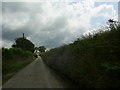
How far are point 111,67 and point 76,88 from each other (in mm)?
3966

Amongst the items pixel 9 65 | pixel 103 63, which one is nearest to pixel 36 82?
pixel 103 63

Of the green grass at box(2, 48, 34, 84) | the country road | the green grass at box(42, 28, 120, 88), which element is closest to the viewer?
the green grass at box(42, 28, 120, 88)

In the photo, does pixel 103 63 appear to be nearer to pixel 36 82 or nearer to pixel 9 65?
pixel 36 82

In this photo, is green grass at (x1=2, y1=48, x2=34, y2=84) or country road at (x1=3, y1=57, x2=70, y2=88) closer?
country road at (x1=3, y1=57, x2=70, y2=88)

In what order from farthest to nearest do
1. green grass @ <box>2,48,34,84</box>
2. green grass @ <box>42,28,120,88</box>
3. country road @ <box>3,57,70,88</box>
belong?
1. green grass @ <box>2,48,34,84</box>
2. country road @ <box>3,57,70,88</box>
3. green grass @ <box>42,28,120,88</box>

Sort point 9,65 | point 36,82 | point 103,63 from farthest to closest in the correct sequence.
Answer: point 9,65 < point 36,82 < point 103,63

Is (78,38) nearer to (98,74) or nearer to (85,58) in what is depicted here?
(85,58)

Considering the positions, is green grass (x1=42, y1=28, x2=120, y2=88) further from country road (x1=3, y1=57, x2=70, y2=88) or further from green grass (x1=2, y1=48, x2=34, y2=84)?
green grass (x1=2, y1=48, x2=34, y2=84)

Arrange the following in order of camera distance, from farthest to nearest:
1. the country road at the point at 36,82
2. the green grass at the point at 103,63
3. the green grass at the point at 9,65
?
the green grass at the point at 9,65 < the country road at the point at 36,82 < the green grass at the point at 103,63

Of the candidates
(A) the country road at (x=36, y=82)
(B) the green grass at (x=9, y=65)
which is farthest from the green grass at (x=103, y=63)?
(B) the green grass at (x=9, y=65)

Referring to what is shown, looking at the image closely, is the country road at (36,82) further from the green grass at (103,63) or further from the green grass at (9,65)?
the green grass at (103,63)

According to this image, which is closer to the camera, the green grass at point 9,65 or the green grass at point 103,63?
the green grass at point 103,63

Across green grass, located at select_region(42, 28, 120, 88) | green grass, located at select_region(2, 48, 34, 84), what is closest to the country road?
green grass, located at select_region(2, 48, 34, 84)

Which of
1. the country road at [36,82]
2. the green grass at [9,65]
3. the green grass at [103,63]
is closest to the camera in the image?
the green grass at [103,63]
